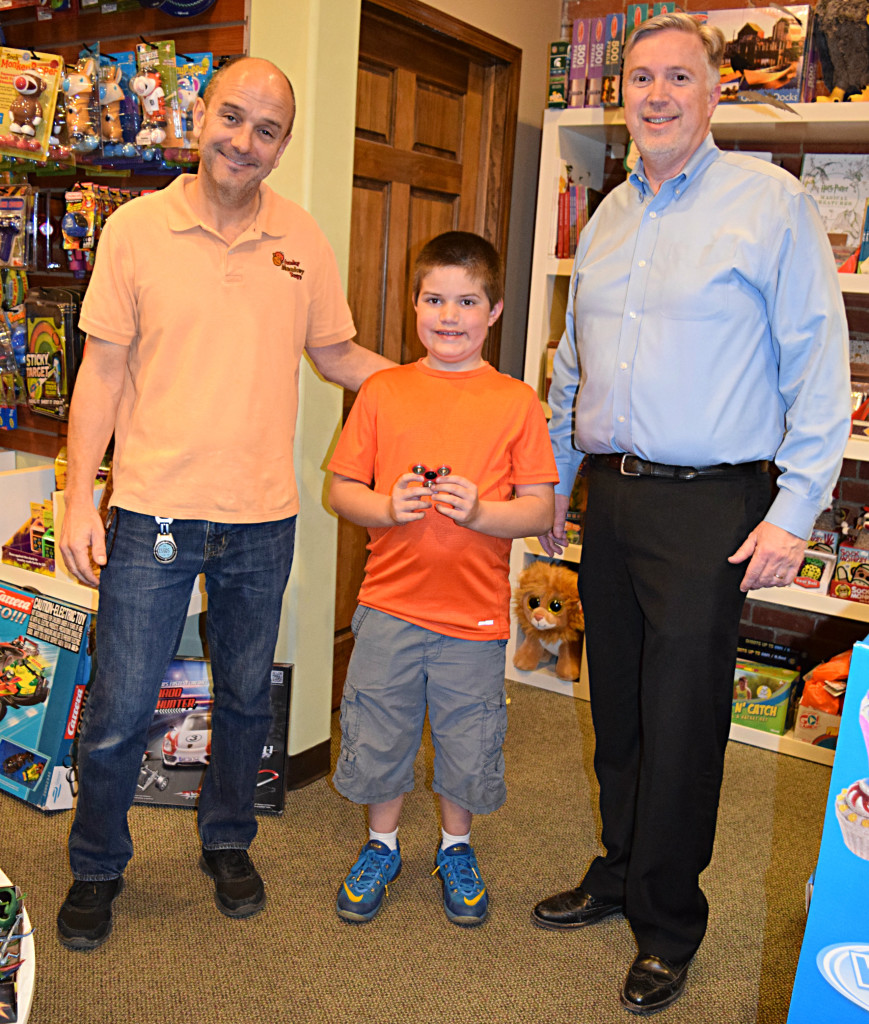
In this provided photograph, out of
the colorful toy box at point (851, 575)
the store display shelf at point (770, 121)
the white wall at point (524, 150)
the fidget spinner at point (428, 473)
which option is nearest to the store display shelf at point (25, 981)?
the fidget spinner at point (428, 473)

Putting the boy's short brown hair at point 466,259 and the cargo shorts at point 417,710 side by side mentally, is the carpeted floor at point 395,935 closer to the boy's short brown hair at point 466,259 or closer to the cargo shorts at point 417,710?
the cargo shorts at point 417,710

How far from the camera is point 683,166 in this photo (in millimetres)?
1690

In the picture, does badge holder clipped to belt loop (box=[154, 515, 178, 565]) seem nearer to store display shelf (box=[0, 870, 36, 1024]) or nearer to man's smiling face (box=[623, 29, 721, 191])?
store display shelf (box=[0, 870, 36, 1024])

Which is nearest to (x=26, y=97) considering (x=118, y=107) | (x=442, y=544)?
(x=118, y=107)

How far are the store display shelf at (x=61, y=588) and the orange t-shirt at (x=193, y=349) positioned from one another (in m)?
0.65

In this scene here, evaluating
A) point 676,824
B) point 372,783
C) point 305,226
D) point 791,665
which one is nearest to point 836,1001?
point 676,824

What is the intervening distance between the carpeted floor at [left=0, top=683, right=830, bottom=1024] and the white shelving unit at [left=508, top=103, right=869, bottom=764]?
0.63 meters

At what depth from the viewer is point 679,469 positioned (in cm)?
172

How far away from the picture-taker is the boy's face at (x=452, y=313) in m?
1.86

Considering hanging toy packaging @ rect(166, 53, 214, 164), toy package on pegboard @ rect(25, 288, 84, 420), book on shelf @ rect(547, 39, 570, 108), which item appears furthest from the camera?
book on shelf @ rect(547, 39, 570, 108)

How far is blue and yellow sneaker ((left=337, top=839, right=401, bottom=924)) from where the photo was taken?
6.68 feet

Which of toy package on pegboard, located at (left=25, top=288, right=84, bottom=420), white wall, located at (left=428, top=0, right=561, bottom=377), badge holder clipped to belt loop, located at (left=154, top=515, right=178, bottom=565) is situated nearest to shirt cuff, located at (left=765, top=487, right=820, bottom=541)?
badge holder clipped to belt loop, located at (left=154, top=515, right=178, bottom=565)

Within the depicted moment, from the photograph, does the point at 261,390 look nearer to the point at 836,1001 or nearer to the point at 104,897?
the point at 104,897

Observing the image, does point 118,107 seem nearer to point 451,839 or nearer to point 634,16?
point 634,16
